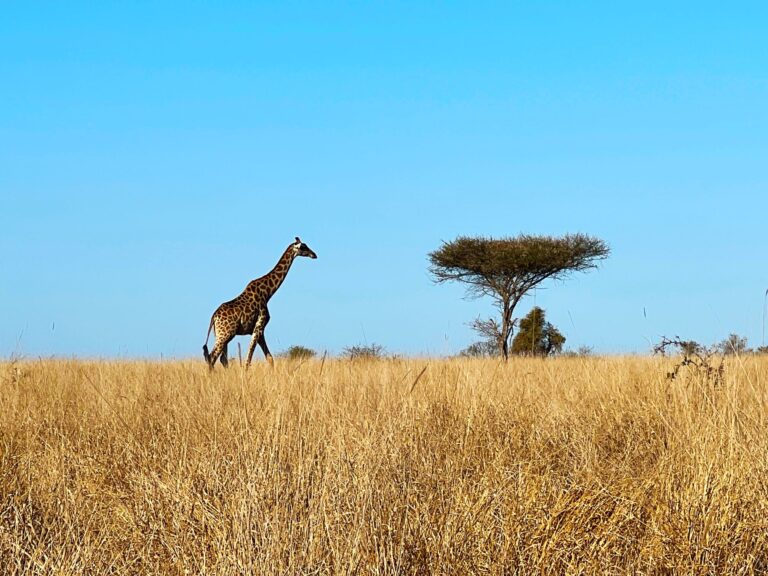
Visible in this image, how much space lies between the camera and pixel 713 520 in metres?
2.82

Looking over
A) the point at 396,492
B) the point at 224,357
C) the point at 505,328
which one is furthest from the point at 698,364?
the point at 505,328

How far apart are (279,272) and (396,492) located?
10.2m

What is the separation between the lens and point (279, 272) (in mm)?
13055

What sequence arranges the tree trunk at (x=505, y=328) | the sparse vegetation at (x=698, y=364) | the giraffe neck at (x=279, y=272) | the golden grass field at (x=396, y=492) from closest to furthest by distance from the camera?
the golden grass field at (x=396, y=492) → the sparse vegetation at (x=698, y=364) → the giraffe neck at (x=279, y=272) → the tree trunk at (x=505, y=328)

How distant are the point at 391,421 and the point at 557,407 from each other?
3.71 feet

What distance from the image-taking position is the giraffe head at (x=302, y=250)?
13.2 metres

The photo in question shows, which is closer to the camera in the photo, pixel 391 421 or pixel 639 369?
pixel 391 421

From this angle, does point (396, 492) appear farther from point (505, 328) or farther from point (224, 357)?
point (505, 328)

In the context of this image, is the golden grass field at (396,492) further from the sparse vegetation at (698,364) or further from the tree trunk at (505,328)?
the tree trunk at (505,328)

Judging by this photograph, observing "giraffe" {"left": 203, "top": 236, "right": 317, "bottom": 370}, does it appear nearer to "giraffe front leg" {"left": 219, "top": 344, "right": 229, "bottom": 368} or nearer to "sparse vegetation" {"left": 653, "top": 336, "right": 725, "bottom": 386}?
"giraffe front leg" {"left": 219, "top": 344, "right": 229, "bottom": 368}

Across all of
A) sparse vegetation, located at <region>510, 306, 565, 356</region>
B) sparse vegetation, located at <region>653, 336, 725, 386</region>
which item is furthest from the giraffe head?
sparse vegetation, located at <region>510, 306, 565, 356</region>

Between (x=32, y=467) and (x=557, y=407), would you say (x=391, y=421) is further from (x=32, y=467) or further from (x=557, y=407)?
(x=32, y=467)

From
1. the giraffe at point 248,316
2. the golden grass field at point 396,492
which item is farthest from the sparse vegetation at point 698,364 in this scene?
the giraffe at point 248,316

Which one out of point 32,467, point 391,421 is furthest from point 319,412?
point 32,467
